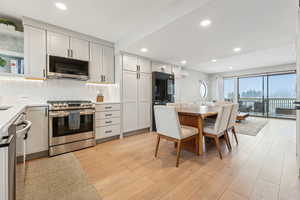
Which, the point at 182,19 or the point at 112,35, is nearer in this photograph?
the point at 182,19

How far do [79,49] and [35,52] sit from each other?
776 millimetres

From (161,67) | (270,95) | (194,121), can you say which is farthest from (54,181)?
(270,95)

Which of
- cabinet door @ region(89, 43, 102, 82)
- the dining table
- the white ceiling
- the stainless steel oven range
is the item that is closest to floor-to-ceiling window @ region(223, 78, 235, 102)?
the white ceiling

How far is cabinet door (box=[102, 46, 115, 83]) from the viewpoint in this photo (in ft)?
10.8

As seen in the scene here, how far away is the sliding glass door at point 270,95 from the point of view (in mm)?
5781

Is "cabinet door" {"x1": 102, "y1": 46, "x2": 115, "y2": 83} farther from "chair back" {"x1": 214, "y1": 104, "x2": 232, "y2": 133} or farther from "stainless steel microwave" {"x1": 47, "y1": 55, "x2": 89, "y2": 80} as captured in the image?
"chair back" {"x1": 214, "y1": 104, "x2": 232, "y2": 133}

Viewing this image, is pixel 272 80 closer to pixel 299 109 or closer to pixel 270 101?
pixel 270 101

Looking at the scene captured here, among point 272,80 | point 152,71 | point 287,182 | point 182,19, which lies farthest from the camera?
point 272,80

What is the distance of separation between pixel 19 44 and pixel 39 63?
0.58 m

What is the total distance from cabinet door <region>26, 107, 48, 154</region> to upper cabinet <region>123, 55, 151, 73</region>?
2.04 metres

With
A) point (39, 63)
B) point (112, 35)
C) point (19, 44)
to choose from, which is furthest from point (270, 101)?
point (19, 44)

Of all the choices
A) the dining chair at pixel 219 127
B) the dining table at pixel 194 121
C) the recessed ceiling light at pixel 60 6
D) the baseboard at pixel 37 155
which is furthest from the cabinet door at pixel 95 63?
the dining chair at pixel 219 127

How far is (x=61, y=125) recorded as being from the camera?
8.02 ft

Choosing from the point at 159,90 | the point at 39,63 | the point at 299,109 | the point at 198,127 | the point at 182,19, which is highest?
the point at 182,19
